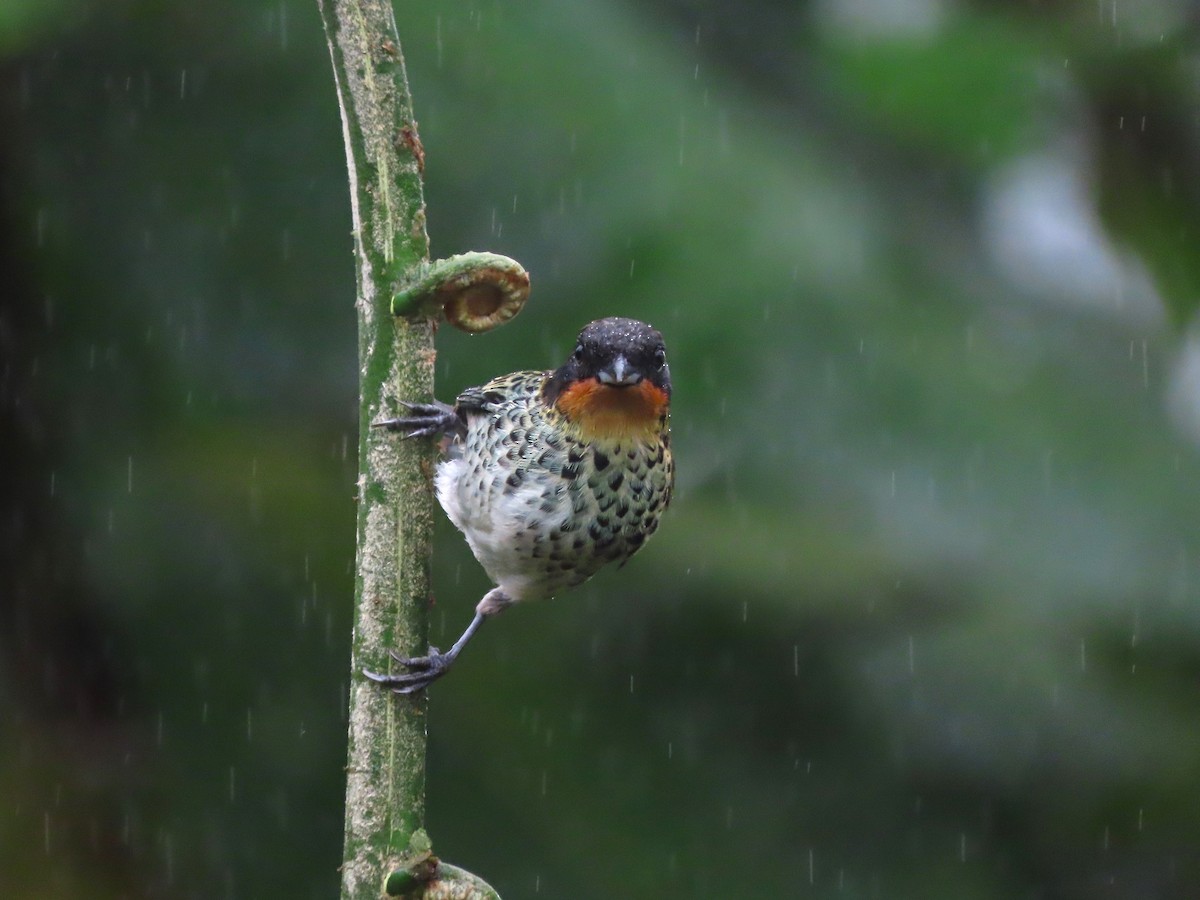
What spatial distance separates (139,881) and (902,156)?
3.51 m

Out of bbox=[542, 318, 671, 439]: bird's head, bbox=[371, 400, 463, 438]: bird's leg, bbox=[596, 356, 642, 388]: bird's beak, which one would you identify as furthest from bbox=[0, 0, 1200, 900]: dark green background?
bbox=[371, 400, 463, 438]: bird's leg

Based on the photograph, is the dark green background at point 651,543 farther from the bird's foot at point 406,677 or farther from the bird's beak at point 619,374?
the bird's foot at point 406,677

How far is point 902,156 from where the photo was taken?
220 inches

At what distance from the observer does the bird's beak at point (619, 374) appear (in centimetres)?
245

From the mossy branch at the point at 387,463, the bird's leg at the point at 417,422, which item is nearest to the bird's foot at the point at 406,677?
the mossy branch at the point at 387,463

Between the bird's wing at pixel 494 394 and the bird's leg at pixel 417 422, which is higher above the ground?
the bird's wing at pixel 494 394

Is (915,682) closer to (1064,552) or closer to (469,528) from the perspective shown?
(1064,552)

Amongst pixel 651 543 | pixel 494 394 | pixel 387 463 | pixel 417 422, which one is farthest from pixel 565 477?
pixel 651 543

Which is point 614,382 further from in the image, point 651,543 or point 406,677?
point 651,543

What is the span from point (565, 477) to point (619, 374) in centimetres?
33

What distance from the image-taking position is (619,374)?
96.3 inches

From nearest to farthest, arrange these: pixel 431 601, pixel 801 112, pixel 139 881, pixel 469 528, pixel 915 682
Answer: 1. pixel 431 601
2. pixel 469 528
3. pixel 139 881
4. pixel 915 682
5. pixel 801 112

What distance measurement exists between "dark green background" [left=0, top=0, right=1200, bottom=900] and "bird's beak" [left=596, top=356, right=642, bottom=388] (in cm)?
162

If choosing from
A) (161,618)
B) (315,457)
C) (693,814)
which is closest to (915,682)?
(693,814)
